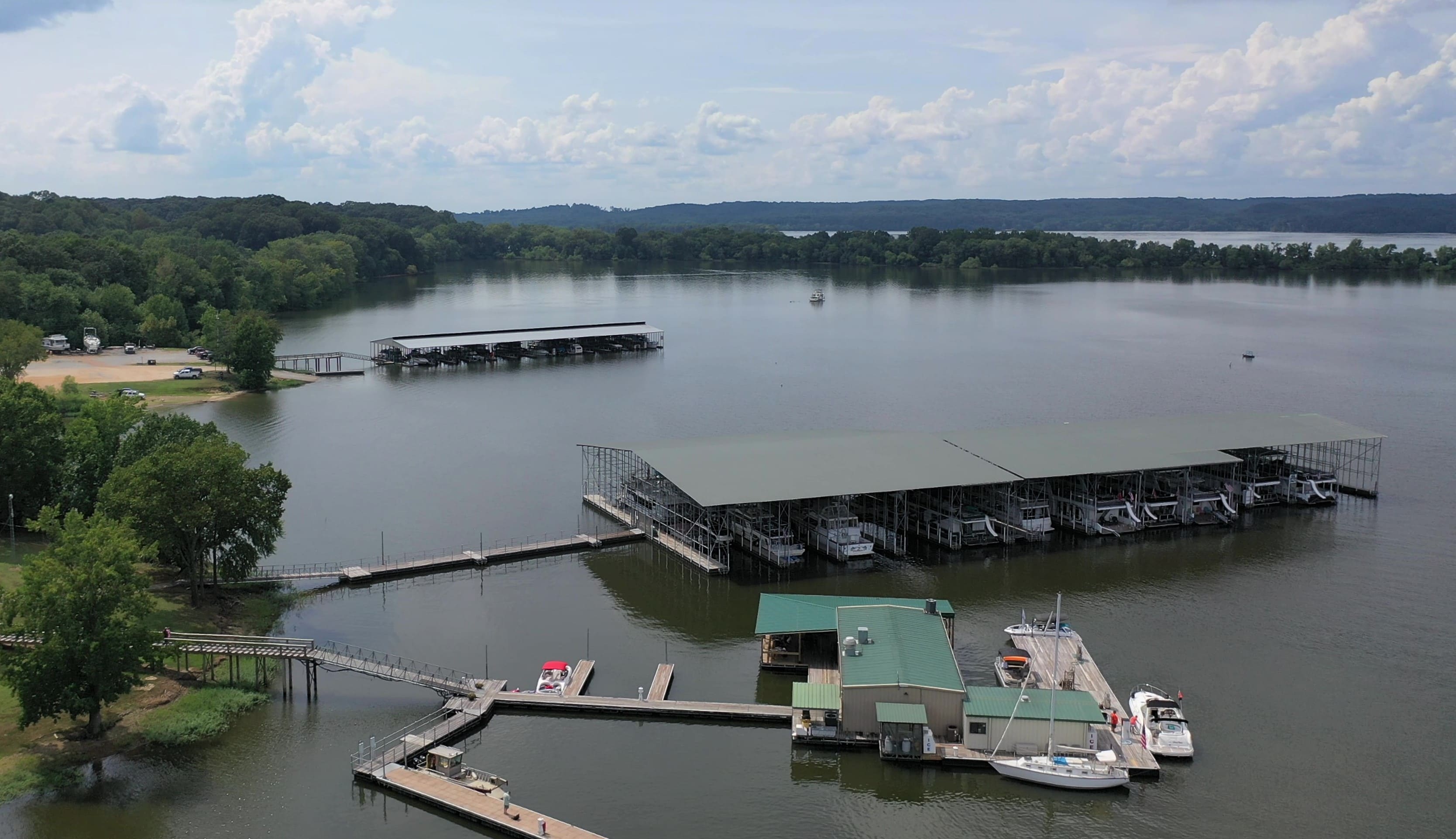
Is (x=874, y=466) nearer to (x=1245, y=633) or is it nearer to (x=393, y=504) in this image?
(x=1245, y=633)

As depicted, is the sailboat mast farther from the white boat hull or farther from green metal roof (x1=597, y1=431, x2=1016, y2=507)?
green metal roof (x1=597, y1=431, x2=1016, y2=507)

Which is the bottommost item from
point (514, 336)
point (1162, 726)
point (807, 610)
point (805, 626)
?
point (1162, 726)

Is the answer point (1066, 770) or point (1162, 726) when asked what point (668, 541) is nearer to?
point (1066, 770)

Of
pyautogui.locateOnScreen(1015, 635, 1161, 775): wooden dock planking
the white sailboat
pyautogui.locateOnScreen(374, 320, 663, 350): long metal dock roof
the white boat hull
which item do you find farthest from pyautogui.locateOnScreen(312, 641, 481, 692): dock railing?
pyautogui.locateOnScreen(374, 320, 663, 350): long metal dock roof

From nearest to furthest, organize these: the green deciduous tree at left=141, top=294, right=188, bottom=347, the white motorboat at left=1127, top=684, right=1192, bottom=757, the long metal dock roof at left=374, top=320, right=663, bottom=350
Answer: the white motorboat at left=1127, top=684, right=1192, bottom=757 → the green deciduous tree at left=141, top=294, right=188, bottom=347 → the long metal dock roof at left=374, top=320, right=663, bottom=350

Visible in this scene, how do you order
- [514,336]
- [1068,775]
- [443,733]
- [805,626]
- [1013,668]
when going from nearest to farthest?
1. [1068,775]
2. [443,733]
3. [1013,668]
4. [805,626]
5. [514,336]

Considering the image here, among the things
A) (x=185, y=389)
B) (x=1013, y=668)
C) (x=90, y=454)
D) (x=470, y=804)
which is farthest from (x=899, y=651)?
(x=185, y=389)
